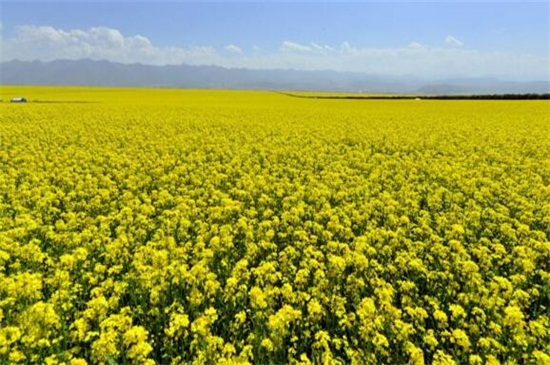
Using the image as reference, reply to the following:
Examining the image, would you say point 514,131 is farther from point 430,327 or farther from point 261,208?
point 430,327

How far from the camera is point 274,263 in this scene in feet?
21.9

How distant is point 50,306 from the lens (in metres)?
4.89

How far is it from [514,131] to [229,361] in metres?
26.3

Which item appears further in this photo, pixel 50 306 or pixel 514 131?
pixel 514 131

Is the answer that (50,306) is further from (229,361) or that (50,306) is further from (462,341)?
(462,341)

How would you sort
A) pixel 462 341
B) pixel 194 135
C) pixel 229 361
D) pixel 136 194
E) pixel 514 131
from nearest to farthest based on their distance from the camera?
pixel 229 361 → pixel 462 341 → pixel 136 194 → pixel 194 135 → pixel 514 131

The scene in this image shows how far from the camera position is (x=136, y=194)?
1140 cm

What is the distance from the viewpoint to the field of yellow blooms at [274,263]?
4840mm

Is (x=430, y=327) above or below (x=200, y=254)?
below

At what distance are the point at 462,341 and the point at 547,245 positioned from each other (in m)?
3.93

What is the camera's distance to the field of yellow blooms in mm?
4840

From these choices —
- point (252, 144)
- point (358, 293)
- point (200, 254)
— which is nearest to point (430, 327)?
point (358, 293)

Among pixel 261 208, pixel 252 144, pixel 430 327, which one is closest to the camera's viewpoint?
pixel 430 327

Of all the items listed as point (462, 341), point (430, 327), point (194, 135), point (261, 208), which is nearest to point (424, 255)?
point (430, 327)
